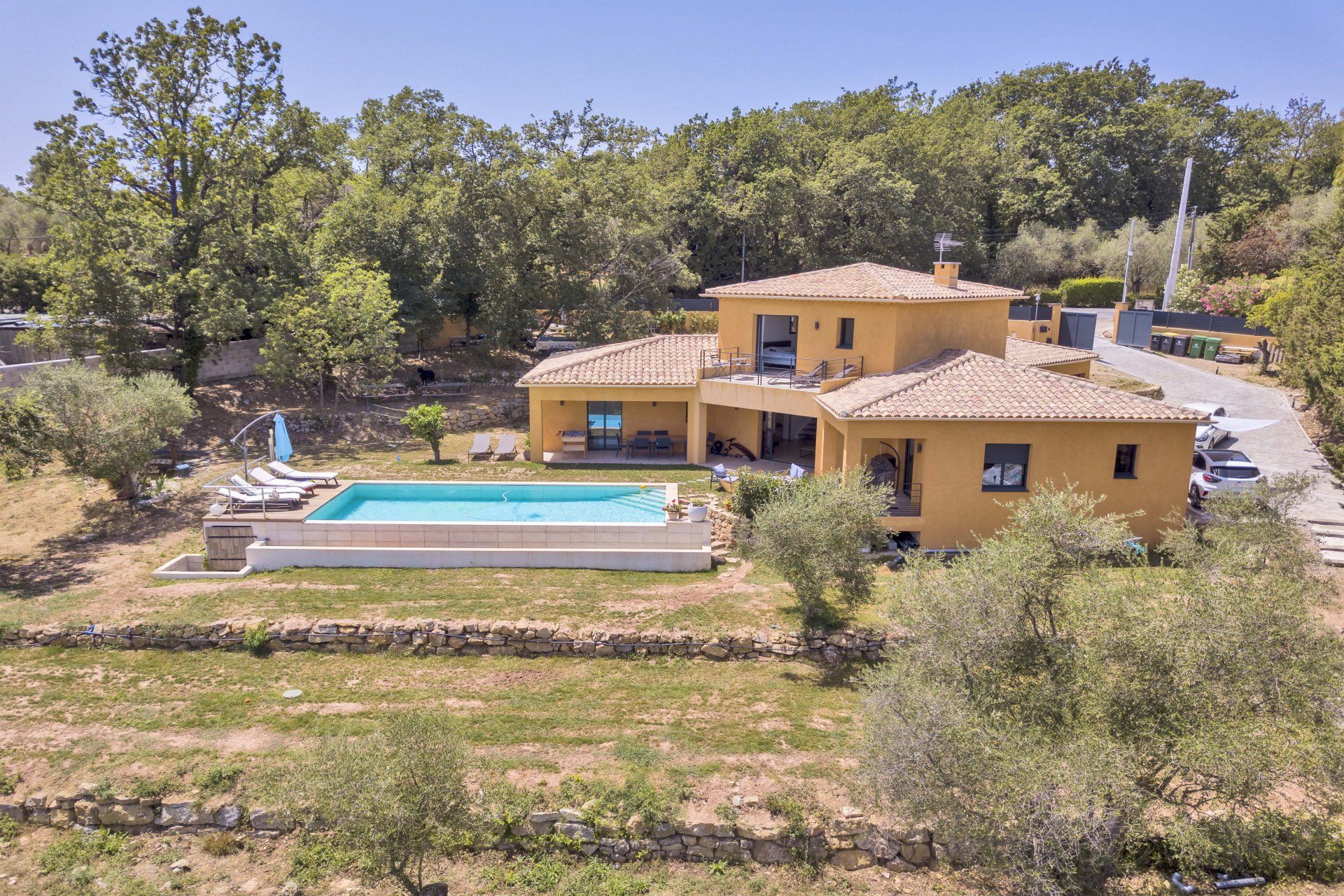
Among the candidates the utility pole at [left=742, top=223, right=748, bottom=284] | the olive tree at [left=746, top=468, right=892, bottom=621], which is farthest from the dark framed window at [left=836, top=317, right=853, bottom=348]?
the utility pole at [left=742, top=223, right=748, bottom=284]

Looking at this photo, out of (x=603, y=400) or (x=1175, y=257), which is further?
(x=1175, y=257)

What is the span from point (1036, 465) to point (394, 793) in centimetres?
1755

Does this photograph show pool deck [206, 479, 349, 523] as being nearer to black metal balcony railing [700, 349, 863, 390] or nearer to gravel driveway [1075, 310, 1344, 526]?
black metal balcony railing [700, 349, 863, 390]

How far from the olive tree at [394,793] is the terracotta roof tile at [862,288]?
19378mm

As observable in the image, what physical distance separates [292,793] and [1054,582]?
10.8 m

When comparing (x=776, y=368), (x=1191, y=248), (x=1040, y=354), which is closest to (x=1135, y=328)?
(x=1040, y=354)

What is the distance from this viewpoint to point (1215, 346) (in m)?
42.8

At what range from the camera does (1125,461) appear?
21484 mm

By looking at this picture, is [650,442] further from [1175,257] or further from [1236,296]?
[1175,257]

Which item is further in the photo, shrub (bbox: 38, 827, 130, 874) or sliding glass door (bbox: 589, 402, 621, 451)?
sliding glass door (bbox: 589, 402, 621, 451)

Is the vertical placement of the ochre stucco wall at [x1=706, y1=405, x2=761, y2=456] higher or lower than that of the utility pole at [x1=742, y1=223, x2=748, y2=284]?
lower

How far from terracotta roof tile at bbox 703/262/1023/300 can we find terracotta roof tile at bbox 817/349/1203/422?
316cm

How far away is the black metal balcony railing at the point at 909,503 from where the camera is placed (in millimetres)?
21578

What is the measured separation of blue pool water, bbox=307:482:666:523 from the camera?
73.3ft
